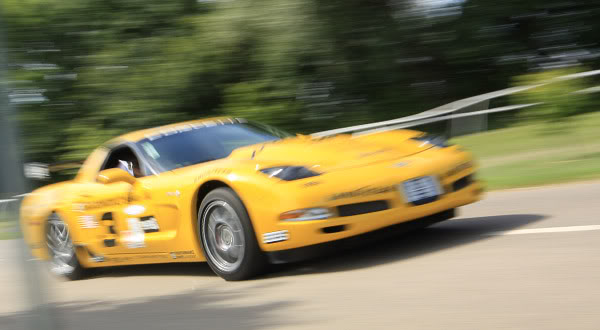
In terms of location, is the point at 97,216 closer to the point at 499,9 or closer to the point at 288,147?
the point at 288,147

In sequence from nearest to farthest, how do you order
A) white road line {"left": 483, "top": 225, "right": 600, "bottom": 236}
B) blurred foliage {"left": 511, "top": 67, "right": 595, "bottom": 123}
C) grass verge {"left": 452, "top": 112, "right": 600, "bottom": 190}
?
white road line {"left": 483, "top": 225, "right": 600, "bottom": 236} < grass verge {"left": 452, "top": 112, "right": 600, "bottom": 190} < blurred foliage {"left": 511, "top": 67, "right": 595, "bottom": 123}

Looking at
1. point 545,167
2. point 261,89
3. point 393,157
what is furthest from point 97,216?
point 261,89

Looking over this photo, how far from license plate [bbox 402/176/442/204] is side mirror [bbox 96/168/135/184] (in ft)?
6.92

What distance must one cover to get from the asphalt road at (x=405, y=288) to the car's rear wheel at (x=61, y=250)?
175 millimetres

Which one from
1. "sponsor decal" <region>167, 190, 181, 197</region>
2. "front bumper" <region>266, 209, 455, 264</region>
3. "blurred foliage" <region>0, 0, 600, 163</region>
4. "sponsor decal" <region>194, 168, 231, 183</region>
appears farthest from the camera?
"blurred foliage" <region>0, 0, 600, 163</region>

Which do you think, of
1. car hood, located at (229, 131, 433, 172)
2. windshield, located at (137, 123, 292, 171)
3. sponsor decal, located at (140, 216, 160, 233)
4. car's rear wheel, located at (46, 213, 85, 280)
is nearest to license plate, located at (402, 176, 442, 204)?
car hood, located at (229, 131, 433, 172)

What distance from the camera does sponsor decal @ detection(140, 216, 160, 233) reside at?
19.7 feet

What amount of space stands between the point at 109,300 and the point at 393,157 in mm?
2170

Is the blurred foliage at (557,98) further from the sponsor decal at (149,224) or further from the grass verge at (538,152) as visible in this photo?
the sponsor decal at (149,224)

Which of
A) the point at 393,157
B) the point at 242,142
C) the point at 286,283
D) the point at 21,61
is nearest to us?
the point at 286,283

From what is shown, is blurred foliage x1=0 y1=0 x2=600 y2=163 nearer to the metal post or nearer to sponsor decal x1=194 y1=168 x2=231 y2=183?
sponsor decal x1=194 y1=168 x2=231 y2=183

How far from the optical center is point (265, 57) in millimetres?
16359

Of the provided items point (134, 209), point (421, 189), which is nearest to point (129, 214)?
point (134, 209)

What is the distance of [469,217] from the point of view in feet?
22.5
